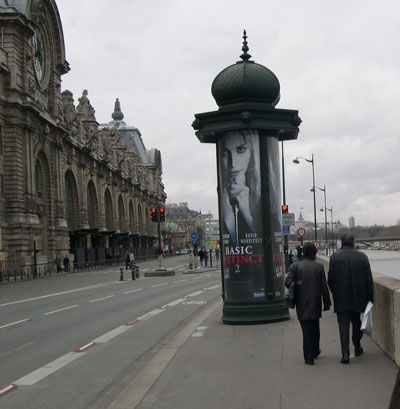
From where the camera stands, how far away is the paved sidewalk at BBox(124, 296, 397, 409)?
5.79 meters

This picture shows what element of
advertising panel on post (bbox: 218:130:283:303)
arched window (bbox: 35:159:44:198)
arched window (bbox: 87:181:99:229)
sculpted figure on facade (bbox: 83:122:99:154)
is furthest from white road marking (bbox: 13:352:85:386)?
arched window (bbox: 87:181:99:229)

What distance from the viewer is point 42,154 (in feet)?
174

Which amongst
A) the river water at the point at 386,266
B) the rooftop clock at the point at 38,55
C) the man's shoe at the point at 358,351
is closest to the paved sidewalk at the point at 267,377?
the man's shoe at the point at 358,351

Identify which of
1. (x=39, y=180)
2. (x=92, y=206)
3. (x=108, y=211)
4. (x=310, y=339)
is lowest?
(x=310, y=339)

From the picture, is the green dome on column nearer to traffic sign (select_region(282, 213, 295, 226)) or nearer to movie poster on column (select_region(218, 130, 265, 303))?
movie poster on column (select_region(218, 130, 265, 303))

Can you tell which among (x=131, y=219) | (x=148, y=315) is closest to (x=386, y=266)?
(x=148, y=315)

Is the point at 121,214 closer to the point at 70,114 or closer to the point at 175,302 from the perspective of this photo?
the point at 70,114

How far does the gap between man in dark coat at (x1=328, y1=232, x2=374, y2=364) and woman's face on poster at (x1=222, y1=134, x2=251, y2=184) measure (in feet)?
12.7

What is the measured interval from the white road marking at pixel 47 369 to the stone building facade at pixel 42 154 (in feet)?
110

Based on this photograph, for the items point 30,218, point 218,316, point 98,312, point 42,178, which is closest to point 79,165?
point 42,178

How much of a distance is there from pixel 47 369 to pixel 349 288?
14.8 feet

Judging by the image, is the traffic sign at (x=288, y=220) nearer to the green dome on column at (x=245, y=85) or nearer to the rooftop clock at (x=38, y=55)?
the green dome on column at (x=245, y=85)

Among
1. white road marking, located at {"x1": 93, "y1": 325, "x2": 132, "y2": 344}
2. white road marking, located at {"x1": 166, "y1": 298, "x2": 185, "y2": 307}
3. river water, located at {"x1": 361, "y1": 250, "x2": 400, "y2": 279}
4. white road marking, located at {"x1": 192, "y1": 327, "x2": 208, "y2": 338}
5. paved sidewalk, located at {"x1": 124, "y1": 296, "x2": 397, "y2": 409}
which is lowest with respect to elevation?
river water, located at {"x1": 361, "y1": 250, "x2": 400, "y2": 279}

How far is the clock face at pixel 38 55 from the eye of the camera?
5309 cm
